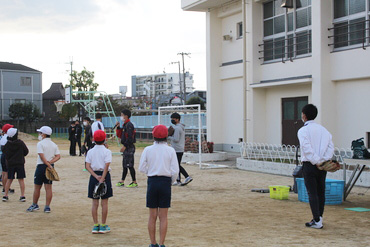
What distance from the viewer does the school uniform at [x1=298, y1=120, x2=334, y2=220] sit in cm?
762

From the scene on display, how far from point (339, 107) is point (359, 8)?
11.4ft

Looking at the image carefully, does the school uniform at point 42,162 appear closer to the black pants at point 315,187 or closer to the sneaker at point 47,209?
the sneaker at point 47,209

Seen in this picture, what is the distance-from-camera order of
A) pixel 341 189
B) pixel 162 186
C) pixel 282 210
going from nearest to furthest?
pixel 162 186
pixel 282 210
pixel 341 189

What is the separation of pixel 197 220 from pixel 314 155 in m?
2.28

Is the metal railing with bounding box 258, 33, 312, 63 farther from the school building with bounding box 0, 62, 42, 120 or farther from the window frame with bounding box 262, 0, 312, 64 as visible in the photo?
the school building with bounding box 0, 62, 42, 120

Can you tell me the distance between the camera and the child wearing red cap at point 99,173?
737 centimetres

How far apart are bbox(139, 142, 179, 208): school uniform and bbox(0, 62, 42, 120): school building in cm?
5943

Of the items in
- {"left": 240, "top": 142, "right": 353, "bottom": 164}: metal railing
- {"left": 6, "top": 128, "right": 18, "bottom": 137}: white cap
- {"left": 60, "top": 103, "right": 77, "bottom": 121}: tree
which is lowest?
{"left": 240, "top": 142, "right": 353, "bottom": 164}: metal railing

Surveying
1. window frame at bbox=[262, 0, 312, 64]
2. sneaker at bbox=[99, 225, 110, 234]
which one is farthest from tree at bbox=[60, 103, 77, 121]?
sneaker at bbox=[99, 225, 110, 234]

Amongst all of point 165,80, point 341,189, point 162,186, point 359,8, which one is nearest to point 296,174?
point 341,189

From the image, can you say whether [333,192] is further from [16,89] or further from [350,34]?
[16,89]

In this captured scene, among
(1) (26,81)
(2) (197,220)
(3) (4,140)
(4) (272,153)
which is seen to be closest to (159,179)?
(2) (197,220)

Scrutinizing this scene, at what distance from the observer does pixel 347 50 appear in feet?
54.6

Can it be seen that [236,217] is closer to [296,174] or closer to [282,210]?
[282,210]
